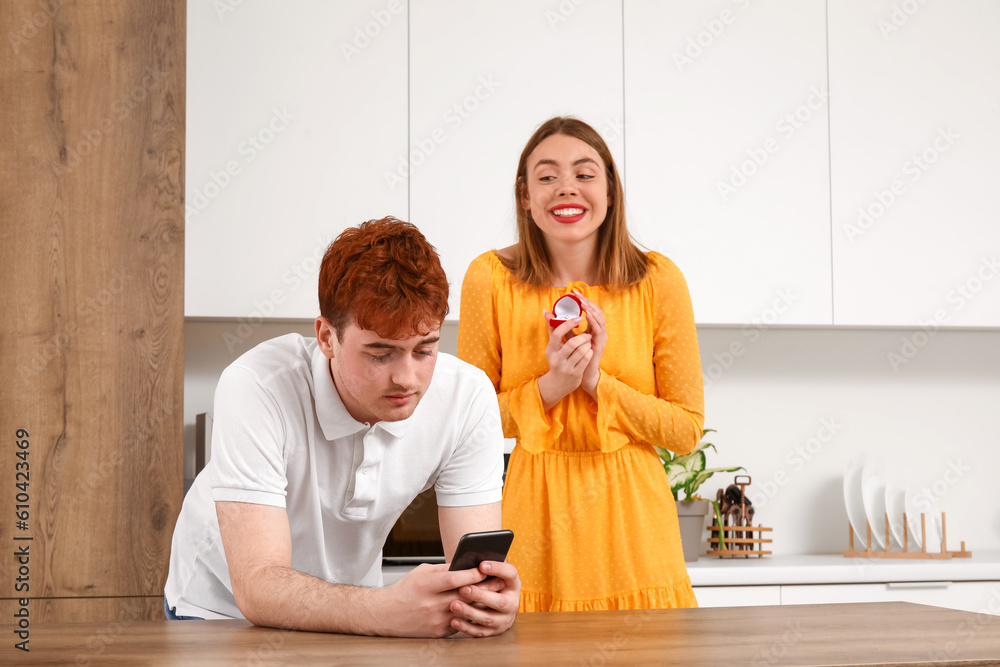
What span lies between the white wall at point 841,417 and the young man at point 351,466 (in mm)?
1641

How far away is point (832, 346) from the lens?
312 cm

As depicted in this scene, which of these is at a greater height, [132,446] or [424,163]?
[424,163]

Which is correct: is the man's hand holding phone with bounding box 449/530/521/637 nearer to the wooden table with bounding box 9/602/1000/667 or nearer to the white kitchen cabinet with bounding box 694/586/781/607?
the wooden table with bounding box 9/602/1000/667

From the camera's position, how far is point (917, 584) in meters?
2.52

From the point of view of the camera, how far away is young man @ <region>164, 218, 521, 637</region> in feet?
3.45

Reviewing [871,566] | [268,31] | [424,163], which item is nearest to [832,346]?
[871,566]

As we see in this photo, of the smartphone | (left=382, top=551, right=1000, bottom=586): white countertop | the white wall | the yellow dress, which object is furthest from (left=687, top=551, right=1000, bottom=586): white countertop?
the smartphone

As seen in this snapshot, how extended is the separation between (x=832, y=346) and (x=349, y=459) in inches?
90.5

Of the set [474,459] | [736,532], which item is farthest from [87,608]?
[736,532]

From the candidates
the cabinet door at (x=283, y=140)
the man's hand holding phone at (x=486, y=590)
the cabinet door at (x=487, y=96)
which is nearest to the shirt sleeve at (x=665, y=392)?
the man's hand holding phone at (x=486, y=590)

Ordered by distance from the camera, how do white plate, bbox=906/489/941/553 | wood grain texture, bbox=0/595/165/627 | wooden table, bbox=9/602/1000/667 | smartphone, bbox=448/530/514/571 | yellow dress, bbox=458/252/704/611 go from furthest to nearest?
white plate, bbox=906/489/941/553 < wood grain texture, bbox=0/595/165/627 < yellow dress, bbox=458/252/704/611 < smartphone, bbox=448/530/514/571 < wooden table, bbox=9/602/1000/667

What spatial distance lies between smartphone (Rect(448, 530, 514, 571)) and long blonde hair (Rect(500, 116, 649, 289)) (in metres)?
0.71

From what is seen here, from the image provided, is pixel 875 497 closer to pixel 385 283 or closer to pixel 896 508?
pixel 896 508

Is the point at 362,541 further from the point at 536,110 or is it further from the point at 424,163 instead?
the point at 536,110
